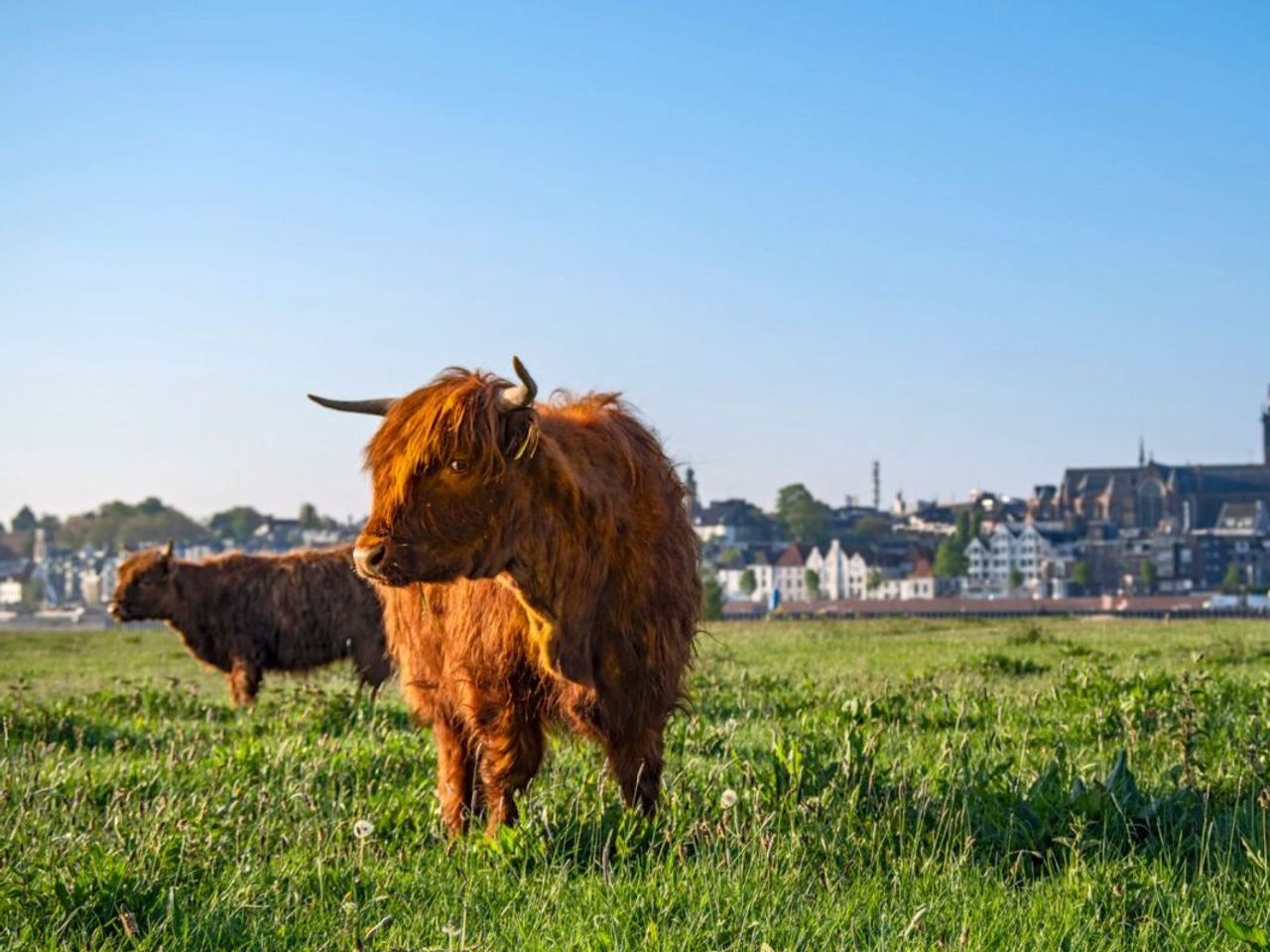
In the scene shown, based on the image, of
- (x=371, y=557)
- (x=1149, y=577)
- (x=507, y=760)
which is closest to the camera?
(x=371, y=557)

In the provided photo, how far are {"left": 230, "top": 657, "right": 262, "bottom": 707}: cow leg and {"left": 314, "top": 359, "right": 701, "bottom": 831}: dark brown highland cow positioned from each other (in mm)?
11749

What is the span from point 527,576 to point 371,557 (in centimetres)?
65

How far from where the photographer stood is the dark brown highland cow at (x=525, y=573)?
224 inches

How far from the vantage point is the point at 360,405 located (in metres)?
6.15

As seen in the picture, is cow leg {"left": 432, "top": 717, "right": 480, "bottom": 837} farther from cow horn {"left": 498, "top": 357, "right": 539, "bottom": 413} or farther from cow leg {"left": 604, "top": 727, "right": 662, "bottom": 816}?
cow horn {"left": 498, "top": 357, "right": 539, "bottom": 413}

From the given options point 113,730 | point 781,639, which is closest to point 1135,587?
point 781,639

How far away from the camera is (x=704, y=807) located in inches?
238

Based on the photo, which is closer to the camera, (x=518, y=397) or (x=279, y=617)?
(x=518, y=397)

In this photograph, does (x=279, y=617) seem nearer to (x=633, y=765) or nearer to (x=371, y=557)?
(x=633, y=765)

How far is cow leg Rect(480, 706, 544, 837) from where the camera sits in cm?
618

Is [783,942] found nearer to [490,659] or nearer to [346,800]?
[490,659]

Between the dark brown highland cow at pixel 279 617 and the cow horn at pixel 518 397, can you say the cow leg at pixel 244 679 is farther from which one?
the cow horn at pixel 518 397

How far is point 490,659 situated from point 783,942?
214 cm

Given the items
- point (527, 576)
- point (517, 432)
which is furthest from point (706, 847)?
point (517, 432)
